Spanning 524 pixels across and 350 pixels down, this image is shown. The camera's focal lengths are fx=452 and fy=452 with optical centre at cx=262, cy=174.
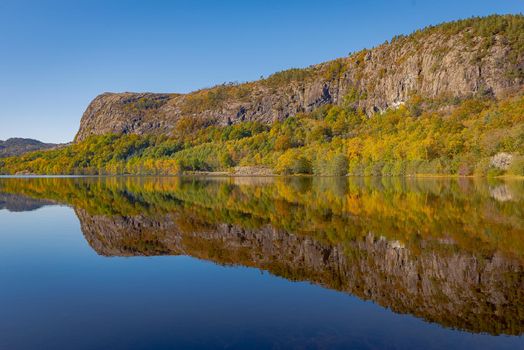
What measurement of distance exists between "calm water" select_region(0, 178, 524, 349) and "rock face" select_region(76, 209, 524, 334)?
5cm

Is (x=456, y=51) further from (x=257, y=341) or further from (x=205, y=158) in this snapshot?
(x=257, y=341)

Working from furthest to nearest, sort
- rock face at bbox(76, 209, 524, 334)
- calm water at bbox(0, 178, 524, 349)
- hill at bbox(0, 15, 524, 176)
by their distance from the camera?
1. hill at bbox(0, 15, 524, 176)
2. rock face at bbox(76, 209, 524, 334)
3. calm water at bbox(0, 178, 524, 349)

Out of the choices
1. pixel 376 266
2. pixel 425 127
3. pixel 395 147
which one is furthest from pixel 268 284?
pixel 425 127

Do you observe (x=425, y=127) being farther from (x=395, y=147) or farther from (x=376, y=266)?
(x=376, y=266)

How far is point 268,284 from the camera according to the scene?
11578mm

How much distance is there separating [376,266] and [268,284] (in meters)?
3.40

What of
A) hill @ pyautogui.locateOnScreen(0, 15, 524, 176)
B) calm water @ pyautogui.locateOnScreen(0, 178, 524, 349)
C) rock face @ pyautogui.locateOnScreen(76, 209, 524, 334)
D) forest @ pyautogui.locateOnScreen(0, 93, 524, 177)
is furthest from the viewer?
hill @ pyautogui.locateOnScreen(0, 15, 524, 176)

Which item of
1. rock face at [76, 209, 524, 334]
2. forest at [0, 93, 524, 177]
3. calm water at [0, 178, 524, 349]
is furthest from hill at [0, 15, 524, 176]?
rock face at [76, 209, 524, 334]

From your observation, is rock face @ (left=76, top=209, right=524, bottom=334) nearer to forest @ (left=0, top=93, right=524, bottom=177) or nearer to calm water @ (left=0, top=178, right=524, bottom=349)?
calm water @ (left=0, top=178, right=524, bottom=349)

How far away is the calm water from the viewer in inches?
322

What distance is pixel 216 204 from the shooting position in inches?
1271

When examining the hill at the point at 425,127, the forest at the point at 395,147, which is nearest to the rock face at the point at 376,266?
the forest at the point at 395,147

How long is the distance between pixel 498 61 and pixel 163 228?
163m

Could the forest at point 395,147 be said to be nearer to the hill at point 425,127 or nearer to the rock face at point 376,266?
the hill at point 425,127
